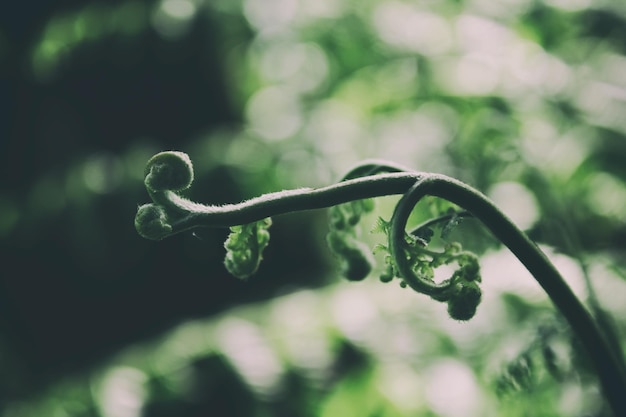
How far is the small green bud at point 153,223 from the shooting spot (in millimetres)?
613

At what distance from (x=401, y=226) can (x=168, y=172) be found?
23cm

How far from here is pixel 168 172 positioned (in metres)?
0.65

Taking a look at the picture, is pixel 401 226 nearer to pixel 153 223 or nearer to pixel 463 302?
pixel 463 302

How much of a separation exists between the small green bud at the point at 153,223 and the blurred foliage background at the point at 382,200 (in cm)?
62

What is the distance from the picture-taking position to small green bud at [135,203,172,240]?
613 millimetres

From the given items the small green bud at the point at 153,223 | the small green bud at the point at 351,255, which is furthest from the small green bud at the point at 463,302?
the small green bud at the point at 153,223

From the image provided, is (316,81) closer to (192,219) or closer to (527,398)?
(527,398)

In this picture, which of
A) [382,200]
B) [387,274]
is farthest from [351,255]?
[382,200]

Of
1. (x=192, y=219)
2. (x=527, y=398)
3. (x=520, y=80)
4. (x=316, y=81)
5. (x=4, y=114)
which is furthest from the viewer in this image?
(x=4, y=114)

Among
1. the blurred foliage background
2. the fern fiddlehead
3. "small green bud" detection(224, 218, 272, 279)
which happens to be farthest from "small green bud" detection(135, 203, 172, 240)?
the blurred foliage background

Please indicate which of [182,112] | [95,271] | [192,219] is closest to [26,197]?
[95,271]

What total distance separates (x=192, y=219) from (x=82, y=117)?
4.57 meters

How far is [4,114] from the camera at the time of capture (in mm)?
4695

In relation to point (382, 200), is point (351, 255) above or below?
below
